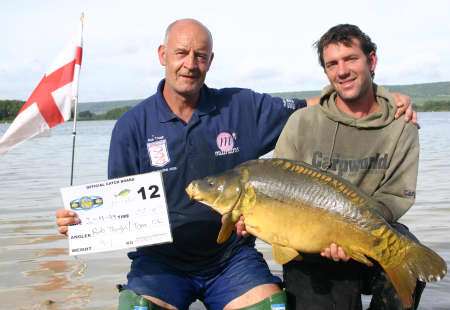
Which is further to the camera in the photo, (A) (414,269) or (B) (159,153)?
(B) (159,153)

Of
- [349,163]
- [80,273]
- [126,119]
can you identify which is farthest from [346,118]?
[80,273]

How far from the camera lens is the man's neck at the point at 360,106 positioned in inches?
227

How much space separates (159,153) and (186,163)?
→ 0.26m

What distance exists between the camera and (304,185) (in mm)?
5059

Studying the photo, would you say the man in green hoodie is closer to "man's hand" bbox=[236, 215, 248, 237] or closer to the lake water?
"man's hand" bbox=[236, 215, 248, 237]

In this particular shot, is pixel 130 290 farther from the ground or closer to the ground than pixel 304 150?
closer to the ground

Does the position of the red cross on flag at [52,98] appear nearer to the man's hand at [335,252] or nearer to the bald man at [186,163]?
the bald man at [186,163]

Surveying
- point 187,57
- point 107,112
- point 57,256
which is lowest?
point 107,112

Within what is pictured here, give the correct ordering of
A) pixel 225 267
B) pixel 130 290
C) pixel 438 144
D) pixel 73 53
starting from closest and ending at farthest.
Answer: pixel 130 290 → pixel 225 267 → pixel 73 53 → pixel 438 144

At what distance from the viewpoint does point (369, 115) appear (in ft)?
18.8

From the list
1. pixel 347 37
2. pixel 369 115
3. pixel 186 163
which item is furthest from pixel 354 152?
pixel 186 163

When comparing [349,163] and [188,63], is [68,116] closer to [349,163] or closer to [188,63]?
[188,63]

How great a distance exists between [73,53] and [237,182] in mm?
2624

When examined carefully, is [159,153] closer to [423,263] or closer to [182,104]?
[182,104]
